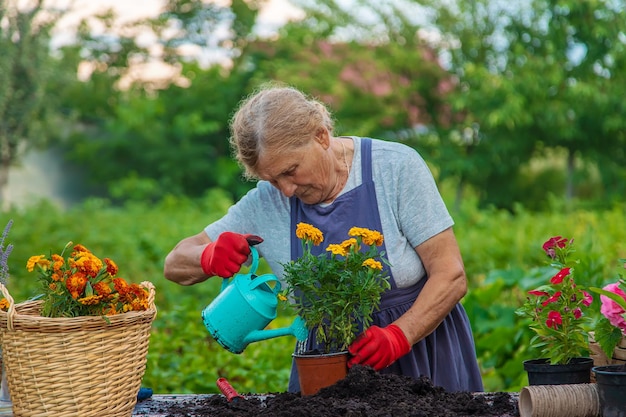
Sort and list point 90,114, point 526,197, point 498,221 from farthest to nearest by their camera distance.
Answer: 1. point 90,114
2. point 526,197
3. point 498,221

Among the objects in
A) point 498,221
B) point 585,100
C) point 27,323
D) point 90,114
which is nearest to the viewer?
point 27,323

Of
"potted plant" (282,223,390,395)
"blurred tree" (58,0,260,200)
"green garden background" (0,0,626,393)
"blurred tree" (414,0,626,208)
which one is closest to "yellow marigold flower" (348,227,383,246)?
"potted plant" (282,223,390,395)

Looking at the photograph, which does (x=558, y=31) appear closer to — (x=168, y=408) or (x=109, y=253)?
(x=109, y=253)

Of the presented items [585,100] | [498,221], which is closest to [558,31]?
[585,100]

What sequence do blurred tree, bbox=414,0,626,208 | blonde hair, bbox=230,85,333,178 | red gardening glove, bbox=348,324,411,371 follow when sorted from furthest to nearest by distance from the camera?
blurred tree, bbox=414,0,626,208 < blonde hair, bbox=230,85,333,178 < red gardening glove, bbox=348,324,411,371

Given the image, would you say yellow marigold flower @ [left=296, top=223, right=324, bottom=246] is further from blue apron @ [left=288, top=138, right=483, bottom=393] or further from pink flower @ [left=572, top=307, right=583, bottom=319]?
pink flower @ [left=572, top=307, right=583, bottom=319]

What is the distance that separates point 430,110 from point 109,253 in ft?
23.6

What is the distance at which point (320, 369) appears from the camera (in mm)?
1916

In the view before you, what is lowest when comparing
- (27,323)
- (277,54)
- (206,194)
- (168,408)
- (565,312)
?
(168,408)

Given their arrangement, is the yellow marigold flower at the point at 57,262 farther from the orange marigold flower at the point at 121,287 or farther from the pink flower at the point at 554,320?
the pink flower at the point at 554,320

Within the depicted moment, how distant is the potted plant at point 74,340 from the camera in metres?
1.68

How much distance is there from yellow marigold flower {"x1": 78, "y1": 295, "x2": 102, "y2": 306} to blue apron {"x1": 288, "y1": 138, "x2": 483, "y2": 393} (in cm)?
73

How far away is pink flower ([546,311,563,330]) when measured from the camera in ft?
6.16

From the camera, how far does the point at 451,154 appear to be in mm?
12562
